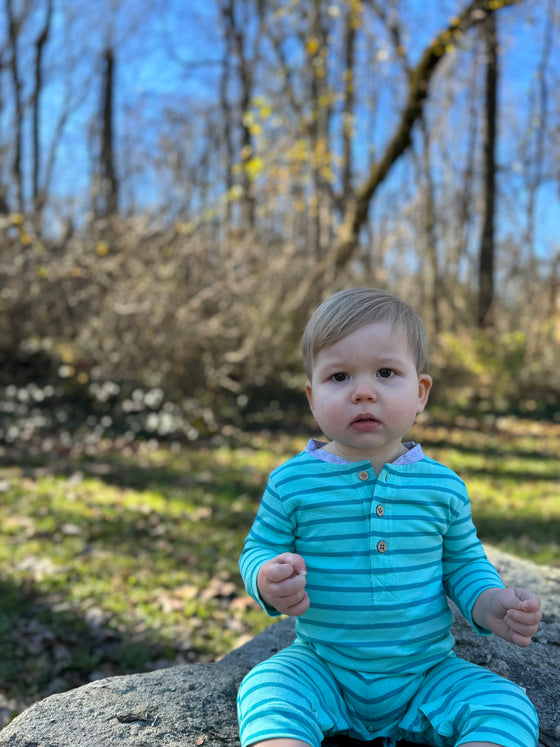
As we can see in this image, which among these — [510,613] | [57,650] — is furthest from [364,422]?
[57,650]

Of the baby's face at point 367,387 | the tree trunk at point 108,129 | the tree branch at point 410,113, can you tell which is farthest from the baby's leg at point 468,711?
the tree trunk at point 108,129

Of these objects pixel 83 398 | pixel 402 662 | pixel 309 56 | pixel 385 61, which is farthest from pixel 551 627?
pixel 309 56

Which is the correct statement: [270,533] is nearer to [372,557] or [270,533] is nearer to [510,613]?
[372,557]

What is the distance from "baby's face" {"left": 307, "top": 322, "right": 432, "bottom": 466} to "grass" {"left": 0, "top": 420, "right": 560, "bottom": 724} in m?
2.25

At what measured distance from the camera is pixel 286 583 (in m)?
1.47

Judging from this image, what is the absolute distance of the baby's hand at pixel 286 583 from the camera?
4.82 ft

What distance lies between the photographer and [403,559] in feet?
5.59

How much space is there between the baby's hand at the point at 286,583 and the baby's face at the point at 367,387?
0.37 meters

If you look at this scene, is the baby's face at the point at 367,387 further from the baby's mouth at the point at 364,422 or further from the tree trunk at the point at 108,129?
the tree trunk at the point at 108,129

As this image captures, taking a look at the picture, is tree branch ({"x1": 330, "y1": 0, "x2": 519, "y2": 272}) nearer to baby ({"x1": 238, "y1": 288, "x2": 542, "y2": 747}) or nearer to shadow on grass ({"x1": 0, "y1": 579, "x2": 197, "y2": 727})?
shadow on grass ({"x1": 0, "y1": 579, "x2": 197, "y2": 727})

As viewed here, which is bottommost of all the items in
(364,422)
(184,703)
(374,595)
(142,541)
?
(142,541)

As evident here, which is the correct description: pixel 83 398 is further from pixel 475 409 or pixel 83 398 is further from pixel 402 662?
pixel 402 662

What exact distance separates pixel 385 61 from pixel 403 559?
35.3 feet

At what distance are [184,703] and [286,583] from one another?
62cm
